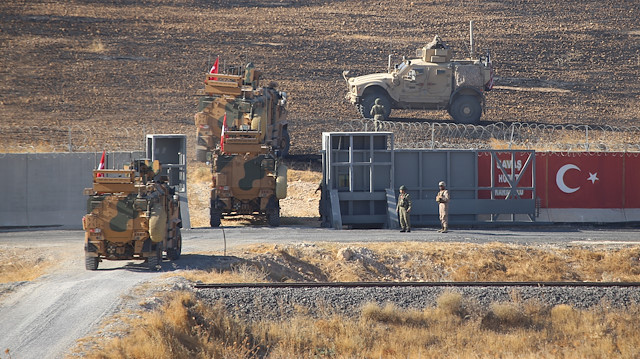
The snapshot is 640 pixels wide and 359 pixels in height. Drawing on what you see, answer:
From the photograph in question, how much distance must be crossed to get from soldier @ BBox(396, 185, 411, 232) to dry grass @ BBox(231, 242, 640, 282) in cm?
249

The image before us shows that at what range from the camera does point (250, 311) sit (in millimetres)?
13078

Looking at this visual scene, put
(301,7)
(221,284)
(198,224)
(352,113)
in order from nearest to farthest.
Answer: (221,284) < (198,224) < (352,113) < (301,7)

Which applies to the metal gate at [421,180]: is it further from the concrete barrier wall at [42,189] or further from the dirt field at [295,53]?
the dirt field at [295,53]

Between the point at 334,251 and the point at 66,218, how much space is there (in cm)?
823

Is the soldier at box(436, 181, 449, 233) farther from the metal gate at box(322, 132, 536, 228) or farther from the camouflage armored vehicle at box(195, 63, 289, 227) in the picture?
the camouflage armored vehicle at box(195, 63, 289, 227)

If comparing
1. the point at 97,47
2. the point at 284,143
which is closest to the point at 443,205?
the point at 284,143

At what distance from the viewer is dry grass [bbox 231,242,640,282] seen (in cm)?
1762

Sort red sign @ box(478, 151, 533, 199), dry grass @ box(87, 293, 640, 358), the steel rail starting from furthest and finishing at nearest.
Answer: red sign @ box(478, 151, 533, 199) < the steel rail < dry grass @ box(87, 293, 640, 358)

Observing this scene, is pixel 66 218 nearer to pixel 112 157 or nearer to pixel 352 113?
pixel 112 157

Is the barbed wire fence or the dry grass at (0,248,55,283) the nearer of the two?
the dry grass at (0,248,55,283)

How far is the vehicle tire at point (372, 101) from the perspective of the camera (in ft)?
112

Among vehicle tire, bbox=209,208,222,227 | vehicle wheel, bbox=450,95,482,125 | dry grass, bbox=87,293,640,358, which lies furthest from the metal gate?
vehicle wheel, bbox=450,95,482,125

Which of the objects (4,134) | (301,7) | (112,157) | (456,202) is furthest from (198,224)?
(301,7)

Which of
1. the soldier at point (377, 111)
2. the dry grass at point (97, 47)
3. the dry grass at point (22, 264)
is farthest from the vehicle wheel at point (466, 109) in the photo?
the dry grass at point (22, 264)
